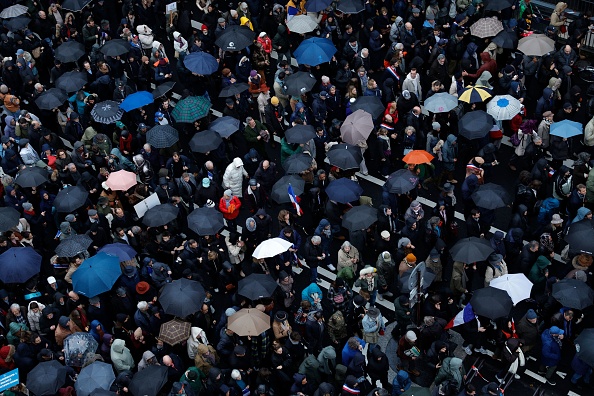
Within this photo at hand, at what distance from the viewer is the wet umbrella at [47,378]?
16.3 metres

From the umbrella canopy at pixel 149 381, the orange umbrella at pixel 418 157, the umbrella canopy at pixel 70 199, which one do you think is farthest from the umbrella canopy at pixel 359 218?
the umbrella canopy at pixel 70 199

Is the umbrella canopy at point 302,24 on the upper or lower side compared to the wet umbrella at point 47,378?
upper

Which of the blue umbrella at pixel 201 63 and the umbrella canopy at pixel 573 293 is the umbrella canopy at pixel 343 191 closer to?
the umbrella canopy at pixel 573 293

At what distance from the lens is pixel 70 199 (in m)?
20.1

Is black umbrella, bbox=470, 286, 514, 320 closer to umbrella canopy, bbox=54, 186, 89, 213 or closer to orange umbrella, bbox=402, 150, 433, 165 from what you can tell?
orange umbrella, bbox=402, 150, 433, 165

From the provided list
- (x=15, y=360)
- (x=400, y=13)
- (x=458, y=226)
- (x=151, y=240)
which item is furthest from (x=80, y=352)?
(x=400, y=13)

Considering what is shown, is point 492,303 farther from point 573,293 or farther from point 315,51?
point 315,51

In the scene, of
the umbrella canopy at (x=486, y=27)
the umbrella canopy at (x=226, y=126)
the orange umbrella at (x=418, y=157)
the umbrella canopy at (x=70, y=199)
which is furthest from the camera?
the umbrella canopy at (x=486, y=27)

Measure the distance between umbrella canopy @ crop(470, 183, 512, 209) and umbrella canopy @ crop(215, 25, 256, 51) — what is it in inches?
316

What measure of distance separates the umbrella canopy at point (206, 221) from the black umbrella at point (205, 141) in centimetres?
217

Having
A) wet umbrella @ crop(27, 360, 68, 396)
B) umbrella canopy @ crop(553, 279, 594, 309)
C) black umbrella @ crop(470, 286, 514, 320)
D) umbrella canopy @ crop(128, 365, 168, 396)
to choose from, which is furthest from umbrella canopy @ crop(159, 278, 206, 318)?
umbrella canopy @ crop(553, 279, 594, 309)

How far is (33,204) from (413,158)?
878cm

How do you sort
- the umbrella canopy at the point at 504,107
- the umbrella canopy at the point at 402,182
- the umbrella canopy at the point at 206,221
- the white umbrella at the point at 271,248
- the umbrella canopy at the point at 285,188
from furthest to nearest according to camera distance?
the umbrella canopy at the point at 504,107 < the umbrella canopy at the point at 285,188 < the umbrella canopy at the point at 402,182 < the umbrella canopy at the point at 206,221 < the white umbrella at the point at 271,248

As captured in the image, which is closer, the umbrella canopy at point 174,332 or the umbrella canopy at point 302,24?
the umbrella canopy at point 174,332
